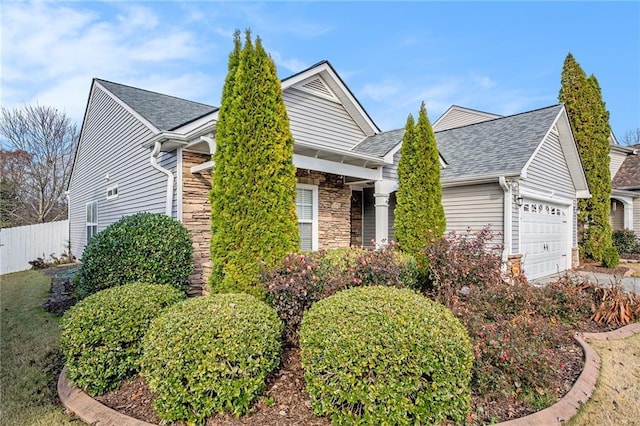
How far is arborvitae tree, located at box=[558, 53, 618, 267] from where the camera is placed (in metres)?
13.8

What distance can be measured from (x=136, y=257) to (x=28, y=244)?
39.6ft

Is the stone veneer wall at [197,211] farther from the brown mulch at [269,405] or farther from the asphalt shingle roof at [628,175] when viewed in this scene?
the asphalt shingle roof at [628,175]

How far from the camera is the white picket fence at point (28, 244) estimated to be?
13.2m

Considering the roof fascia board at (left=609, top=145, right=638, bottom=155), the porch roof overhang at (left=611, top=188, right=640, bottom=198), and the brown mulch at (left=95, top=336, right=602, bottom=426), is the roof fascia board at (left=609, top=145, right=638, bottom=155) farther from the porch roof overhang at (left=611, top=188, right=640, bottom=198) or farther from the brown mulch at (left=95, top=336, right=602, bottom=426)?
the brown mulch at (left=95, top=336, right=602, bottom=426)

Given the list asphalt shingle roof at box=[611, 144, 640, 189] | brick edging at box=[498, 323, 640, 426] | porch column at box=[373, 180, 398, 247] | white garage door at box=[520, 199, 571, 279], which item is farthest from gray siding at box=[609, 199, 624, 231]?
brick edging at box=[498, 323, 640, 426]

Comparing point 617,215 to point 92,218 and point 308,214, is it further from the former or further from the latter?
point 92,218

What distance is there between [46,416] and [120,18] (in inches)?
286

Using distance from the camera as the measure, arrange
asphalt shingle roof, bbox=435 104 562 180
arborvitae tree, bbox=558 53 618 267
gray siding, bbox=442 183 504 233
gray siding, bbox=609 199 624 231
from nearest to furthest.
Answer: gray siding, bbox=442 183 504 233 < asphalt shingle roof, bbox=435 104 562 180 < arborvitae tree, bbox=558 53 618 267 < gray siding, bbox=609 199 624 231

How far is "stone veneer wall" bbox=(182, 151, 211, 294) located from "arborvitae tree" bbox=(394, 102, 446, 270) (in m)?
4.01

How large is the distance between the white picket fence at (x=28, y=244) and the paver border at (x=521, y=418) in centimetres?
1284

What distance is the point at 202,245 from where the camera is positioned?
6.92 m

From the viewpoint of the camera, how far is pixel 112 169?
1053 cm

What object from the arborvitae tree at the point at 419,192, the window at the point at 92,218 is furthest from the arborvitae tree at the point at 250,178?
the window at the point at 92,218

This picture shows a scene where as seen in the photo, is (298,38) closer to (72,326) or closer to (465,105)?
(72,326)
